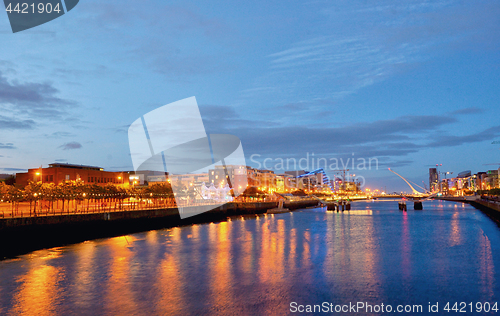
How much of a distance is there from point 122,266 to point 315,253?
617 inches

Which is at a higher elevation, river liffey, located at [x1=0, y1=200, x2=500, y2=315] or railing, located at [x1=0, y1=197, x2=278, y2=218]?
railing, located at [x1=0, y1=197, x2=278, y2=218]

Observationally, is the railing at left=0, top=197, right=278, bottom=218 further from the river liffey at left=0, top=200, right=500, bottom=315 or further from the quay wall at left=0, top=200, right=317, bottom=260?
the river liffey at left=0, top=200, right=500, bottom=315

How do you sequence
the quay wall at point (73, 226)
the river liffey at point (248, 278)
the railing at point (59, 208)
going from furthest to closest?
the railing at point (59, 208)
the quay wall at point (73, 226)
the river liffey at point (248, 278)

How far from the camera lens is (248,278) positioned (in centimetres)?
2373

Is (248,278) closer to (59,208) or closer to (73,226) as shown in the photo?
(73,226)

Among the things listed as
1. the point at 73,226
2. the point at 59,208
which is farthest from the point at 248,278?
the point at 59,208

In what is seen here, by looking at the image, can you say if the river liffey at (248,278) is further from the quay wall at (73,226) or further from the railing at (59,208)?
the railing at (59,208)

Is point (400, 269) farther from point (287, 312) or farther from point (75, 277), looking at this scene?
point (75, 277)

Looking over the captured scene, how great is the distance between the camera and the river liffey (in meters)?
18.3

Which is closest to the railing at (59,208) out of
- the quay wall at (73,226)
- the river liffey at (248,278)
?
the quay wall at (73,226)

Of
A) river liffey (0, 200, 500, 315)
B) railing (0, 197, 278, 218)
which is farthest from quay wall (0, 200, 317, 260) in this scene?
river liffey (0, 200, 500, 315)

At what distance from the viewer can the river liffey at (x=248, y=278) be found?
1828 cm

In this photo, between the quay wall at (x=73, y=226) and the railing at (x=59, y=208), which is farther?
the railing at (x=59, y=208)

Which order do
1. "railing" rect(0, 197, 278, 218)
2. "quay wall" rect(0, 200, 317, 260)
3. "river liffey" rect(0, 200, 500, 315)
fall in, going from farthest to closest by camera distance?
"railing" rect(0, 197, 278, 218) → "quay wall" rect(0, 200, 317, 260) → "river liffey" rect(0, 200, 500, 315)
